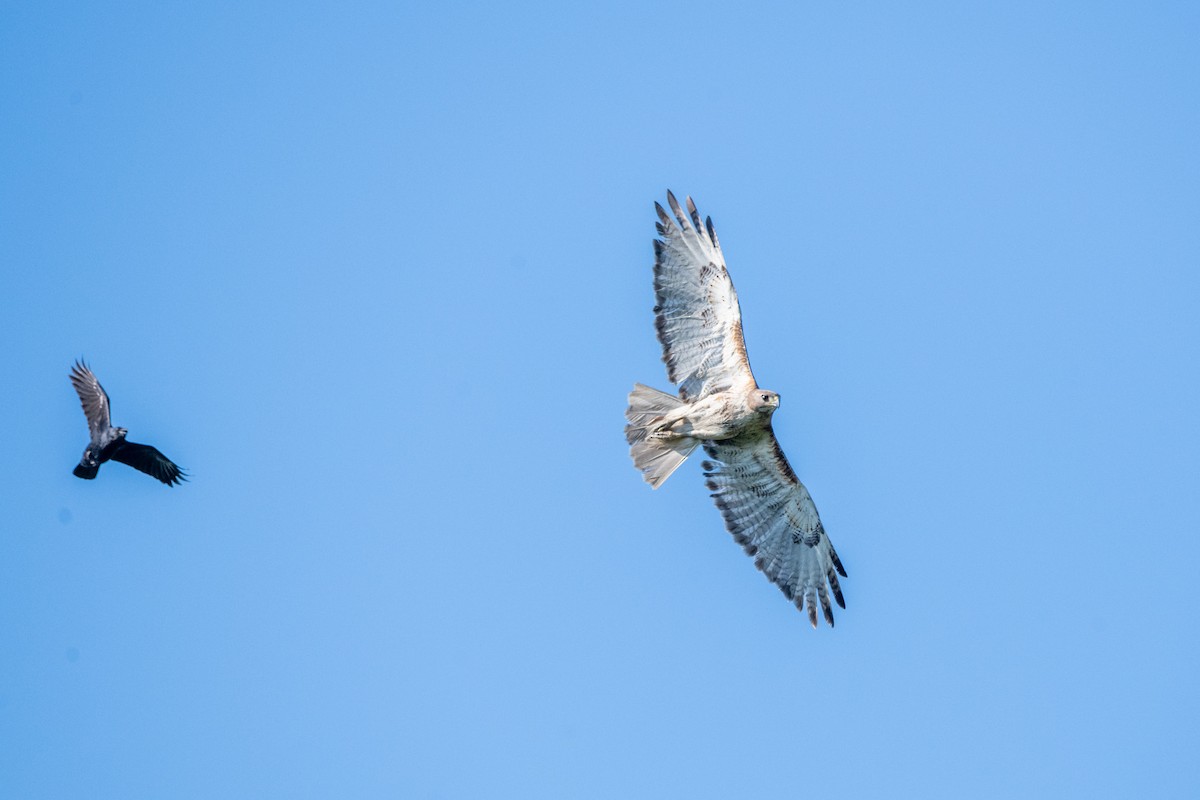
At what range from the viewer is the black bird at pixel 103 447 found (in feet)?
61.3

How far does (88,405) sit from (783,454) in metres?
8.21

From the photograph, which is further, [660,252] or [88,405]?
[88,405]

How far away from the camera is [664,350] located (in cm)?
1678

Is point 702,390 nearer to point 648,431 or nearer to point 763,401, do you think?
point 648,431

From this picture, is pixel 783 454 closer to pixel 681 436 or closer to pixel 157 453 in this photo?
pixel 681 436

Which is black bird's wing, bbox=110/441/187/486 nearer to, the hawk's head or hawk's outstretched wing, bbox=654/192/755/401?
hawk's outstretched wing, bbox=654/192/755/401

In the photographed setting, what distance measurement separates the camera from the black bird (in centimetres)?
1867

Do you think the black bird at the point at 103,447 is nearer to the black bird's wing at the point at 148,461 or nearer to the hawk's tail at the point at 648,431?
the black bird's wing at the point at 148,461

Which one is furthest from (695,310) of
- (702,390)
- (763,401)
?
(763,401)

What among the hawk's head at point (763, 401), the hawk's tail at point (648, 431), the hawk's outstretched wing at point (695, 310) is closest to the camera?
the hawk's head at point (763, 401)

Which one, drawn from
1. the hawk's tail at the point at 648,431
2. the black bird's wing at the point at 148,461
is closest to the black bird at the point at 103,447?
the black bird's wing at the point at 148,461

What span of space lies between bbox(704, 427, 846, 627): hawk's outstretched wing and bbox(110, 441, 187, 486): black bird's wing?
6.83 metres

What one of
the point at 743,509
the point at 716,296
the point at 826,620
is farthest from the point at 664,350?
the point at 826,620

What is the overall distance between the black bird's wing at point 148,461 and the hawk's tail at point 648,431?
20.4 ft
